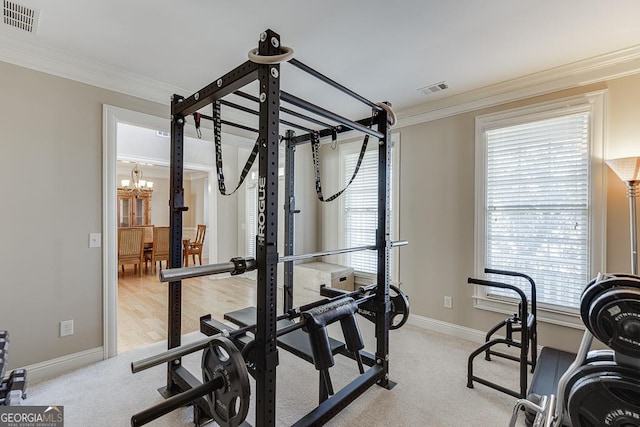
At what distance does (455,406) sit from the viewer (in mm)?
1980

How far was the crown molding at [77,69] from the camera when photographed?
7.01 feet

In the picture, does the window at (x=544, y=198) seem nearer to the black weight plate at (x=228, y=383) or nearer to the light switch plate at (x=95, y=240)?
the black weight plate at (x=228, y=383)

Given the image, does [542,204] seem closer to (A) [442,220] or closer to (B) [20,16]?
(A) [442,220]

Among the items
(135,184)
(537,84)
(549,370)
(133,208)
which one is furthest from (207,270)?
(133,208)

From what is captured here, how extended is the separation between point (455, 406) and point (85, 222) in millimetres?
3223

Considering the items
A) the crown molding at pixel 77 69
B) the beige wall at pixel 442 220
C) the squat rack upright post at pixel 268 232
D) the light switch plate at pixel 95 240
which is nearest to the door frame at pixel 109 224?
the light switch plate at pixel 95 240

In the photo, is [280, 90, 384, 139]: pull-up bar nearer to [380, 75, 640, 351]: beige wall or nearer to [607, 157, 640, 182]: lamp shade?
[380, 75, 640, 351]: beige wall

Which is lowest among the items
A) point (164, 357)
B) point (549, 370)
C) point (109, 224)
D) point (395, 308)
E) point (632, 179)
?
point (549, 370)

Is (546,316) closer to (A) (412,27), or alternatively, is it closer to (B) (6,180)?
(A) (412,27)

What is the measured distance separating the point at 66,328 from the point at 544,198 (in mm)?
4292

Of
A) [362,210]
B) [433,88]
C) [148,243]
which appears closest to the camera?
[433,88]

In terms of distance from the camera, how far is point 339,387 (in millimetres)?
2207

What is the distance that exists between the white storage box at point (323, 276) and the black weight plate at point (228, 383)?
2525mm

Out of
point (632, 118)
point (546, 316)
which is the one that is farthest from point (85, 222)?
point (632, 118)
